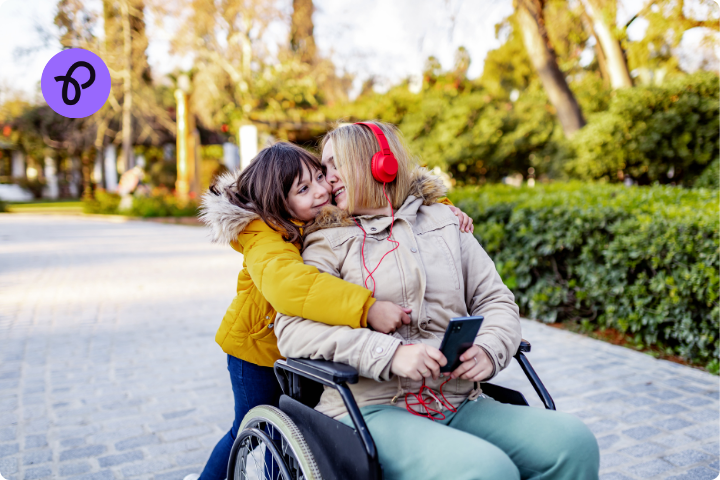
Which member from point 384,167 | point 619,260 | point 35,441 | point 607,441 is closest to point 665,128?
point 619,260

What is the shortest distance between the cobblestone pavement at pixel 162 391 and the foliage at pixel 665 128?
386 cm

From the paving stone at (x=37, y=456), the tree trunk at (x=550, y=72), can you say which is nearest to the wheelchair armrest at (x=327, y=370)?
the paving stone at (x=37, y=456)

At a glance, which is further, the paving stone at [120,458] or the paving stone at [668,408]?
the paving stone at [668,408]

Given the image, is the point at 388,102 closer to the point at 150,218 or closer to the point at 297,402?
the point at 150,218

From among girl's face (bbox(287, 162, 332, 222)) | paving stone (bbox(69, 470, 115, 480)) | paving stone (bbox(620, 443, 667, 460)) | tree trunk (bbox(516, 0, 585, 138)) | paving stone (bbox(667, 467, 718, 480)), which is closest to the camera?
girl's face (bbox(287, 162, 332, 222))

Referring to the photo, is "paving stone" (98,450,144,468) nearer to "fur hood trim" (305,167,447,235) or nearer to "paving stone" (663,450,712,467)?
"fur hood trim" (305,167,447,235)

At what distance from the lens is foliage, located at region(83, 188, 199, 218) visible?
2012 centimetres

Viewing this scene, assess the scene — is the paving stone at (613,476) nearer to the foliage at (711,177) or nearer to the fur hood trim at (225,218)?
the fur hood trim at (225,218)

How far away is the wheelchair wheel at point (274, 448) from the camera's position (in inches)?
65.2

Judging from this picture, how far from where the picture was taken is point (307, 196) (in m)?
2.08

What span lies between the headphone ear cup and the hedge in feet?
8.82

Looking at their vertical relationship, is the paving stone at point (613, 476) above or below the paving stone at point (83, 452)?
above

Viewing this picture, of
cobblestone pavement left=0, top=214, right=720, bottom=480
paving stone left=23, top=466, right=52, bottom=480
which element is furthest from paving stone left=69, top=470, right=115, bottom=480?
paving stone left=23, top=466, right=52, bottom=480

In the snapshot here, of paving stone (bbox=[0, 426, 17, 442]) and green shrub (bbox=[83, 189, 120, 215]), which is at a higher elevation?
green shrub (bbox=[83, 189, 120, 215])
